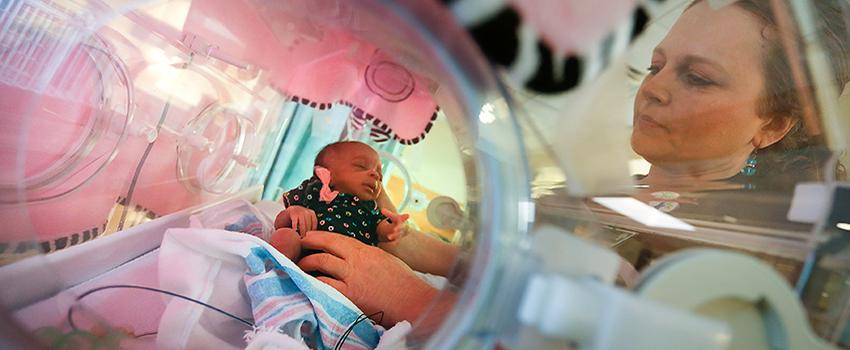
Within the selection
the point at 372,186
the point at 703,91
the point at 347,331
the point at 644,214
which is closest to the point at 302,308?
the point at 347,331

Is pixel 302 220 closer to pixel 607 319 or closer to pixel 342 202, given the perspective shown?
pixel 342 202

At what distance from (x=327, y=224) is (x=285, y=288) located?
9cm

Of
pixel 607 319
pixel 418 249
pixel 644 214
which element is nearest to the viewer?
pixel 607 319

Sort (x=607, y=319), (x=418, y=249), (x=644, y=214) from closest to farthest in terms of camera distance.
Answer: (x=607, y=319), (x=644, y=214), (x=418, y=249)

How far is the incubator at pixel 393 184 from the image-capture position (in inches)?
16.3

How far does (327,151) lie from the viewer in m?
0.70

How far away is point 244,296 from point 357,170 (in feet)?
0.60

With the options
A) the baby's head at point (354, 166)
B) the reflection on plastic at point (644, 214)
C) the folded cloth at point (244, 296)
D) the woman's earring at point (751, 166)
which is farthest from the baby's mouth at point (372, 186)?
the woman's earring at point (751, 166)

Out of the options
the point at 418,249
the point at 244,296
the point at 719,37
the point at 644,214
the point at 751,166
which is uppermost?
the point at 719,37

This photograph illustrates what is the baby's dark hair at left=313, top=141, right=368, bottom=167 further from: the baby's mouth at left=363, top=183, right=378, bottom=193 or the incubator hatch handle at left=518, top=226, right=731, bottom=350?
the incubator hatch handle at left=518, top=226, right=731, bottom=350

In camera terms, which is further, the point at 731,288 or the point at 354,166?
the point at 354,166

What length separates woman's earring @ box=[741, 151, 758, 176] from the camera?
0.64 metres

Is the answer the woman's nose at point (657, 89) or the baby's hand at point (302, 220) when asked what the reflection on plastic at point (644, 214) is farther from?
the baby's hand at point (302, 220)

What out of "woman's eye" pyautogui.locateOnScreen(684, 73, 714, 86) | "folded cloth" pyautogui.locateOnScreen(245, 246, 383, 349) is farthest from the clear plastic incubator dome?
"woman's eye" pyautogui.locateOnScreen(684, 73, 714, 86)
